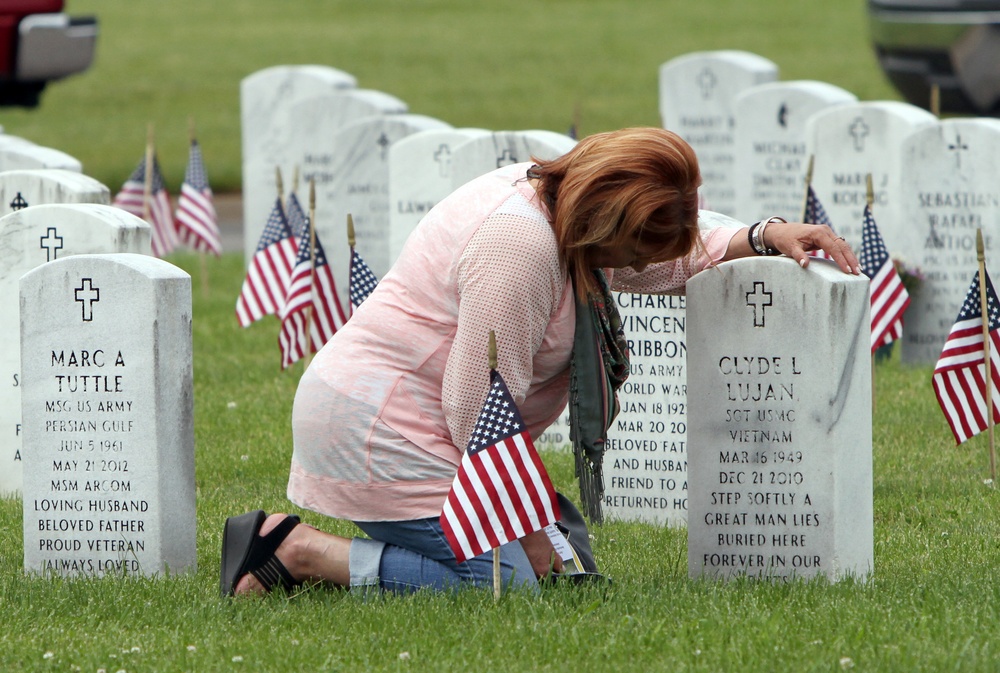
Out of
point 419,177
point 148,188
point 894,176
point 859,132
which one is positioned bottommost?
point 148,188

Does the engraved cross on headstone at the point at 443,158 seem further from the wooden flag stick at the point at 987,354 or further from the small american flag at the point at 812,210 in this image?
the wooden flag stick at the point at 987,354

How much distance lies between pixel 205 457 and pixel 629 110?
15.0 m

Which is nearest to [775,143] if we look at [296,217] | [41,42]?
[296,217]

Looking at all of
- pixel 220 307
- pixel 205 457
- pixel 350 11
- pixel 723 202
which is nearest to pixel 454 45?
→ pixel 350 11

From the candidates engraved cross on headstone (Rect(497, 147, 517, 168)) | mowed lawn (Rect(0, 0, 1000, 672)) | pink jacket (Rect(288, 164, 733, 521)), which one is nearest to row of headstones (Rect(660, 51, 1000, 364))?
mowed lawn (Rect(0, 0, 1000, 672))

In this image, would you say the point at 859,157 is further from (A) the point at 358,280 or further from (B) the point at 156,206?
(B) the point at 156,206

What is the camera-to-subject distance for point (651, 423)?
232 inches

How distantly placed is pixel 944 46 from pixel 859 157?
177 inches

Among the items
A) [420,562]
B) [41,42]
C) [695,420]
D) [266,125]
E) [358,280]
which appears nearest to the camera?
[420,562]

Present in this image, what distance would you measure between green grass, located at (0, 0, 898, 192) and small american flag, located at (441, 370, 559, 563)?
13079mm

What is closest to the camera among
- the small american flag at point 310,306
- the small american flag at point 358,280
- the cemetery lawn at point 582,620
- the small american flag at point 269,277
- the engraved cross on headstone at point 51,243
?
the cemetery lawn at point 582,620

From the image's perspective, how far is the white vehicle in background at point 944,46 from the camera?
500 inches

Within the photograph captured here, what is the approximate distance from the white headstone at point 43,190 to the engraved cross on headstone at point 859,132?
438cm

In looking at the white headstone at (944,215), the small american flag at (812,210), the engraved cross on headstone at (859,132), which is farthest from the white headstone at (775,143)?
the small american flag at (812,210)
